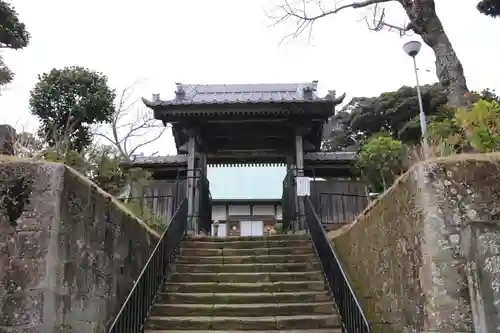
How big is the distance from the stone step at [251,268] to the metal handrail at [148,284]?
32cm

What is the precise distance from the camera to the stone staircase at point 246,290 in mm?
5281

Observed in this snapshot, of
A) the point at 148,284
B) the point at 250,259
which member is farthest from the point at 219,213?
the point at 148,284

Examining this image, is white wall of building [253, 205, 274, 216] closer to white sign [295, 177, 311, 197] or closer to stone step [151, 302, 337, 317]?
white sign [295, 177, 311, 197]

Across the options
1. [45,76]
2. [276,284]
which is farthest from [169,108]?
[276,284]

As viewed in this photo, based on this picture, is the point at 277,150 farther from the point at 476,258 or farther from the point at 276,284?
the point at 476,258

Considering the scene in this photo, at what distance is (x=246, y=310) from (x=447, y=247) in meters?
2.95

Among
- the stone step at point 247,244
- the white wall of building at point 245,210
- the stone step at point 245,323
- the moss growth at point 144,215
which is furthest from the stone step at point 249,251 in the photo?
the white wall of building at point 245,210

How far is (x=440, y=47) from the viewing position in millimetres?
7492

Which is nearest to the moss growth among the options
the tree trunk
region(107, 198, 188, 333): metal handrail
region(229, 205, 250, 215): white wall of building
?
region(107, 198, 188, 333): metal handrail

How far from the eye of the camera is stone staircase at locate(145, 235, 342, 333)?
17.3 ft

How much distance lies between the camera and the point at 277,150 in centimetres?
1191

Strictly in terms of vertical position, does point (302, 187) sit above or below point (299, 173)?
below

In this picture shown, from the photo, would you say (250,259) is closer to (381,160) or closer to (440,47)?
(381,160)

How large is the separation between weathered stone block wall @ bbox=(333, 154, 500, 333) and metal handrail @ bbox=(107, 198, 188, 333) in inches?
102
